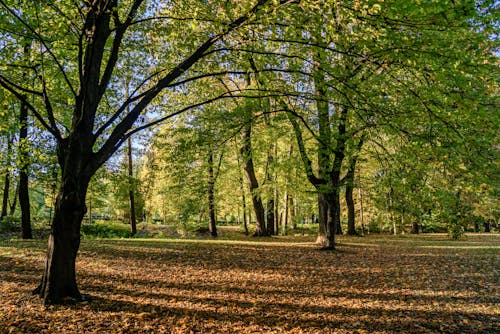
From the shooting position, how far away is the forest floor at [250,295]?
5.21 metres

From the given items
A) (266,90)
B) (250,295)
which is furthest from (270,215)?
(266,90)

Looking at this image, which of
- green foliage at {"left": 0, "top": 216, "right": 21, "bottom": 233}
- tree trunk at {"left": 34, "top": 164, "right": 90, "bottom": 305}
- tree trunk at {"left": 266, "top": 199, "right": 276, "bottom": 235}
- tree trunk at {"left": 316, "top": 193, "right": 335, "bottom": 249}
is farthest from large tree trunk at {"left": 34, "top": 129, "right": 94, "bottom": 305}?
tree trunk at {"left": 266, "top": 199, "right": 276, "bottom": 235}

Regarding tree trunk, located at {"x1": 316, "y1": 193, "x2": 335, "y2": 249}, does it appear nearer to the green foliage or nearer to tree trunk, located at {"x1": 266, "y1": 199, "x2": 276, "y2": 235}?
tree trunk, located at {"x1": 266, "y1": 199, "x2": 276, "y2": 235}

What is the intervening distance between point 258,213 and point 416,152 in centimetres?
1505

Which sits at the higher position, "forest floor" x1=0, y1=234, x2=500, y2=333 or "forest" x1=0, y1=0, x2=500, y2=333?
"forest" x1=0, y1=0, x2=500, y2=333

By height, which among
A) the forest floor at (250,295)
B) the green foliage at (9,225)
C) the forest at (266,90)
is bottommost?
the forest floor at (250,295)

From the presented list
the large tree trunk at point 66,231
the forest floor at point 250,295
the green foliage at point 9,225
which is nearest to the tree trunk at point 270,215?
the forest floor at point 250,295

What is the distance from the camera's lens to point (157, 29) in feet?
23.6

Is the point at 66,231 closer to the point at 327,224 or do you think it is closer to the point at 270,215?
the point at 327,224

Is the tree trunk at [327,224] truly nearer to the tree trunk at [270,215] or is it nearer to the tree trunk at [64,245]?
the tree trunk at [270,215]

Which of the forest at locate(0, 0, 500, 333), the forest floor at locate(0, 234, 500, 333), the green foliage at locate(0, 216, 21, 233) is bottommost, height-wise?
the forest floor at locate(0, 234, 500, 333)

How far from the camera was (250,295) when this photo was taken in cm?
689

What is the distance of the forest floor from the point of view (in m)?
5.21

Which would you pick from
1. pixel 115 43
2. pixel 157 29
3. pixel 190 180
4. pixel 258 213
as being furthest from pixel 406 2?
pixel 258 213
